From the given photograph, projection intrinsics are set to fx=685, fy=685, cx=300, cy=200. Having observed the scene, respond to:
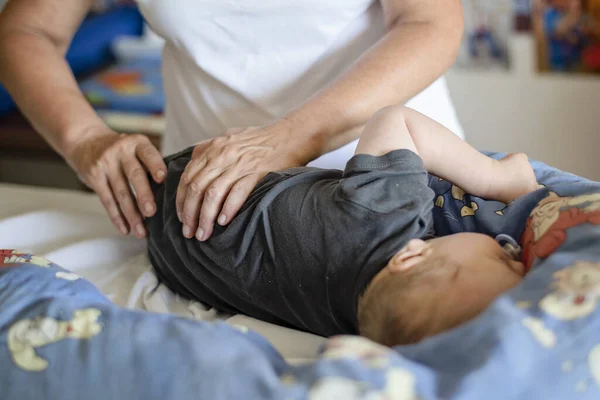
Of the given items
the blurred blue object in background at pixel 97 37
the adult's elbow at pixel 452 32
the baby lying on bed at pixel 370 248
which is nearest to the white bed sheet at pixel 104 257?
the baby lying on bed at pixel 370 248

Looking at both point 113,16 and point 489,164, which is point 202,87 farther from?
point 113,16

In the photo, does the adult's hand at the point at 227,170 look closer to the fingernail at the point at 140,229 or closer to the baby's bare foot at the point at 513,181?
the fingernail at the point at 140,229

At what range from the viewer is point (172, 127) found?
1433 mm

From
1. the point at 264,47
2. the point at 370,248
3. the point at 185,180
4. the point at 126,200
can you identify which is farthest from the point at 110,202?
the point at 370,248

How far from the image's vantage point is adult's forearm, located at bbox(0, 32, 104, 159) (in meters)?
1.19

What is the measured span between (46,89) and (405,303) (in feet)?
2.66

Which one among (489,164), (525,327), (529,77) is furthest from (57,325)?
(529,77)

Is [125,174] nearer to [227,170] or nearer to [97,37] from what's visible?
[227,170]

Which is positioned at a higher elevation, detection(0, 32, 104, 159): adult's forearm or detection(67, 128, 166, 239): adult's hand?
detection(0, 32, 104, 159): adult's forearm

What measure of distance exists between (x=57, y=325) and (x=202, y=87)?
69 cm

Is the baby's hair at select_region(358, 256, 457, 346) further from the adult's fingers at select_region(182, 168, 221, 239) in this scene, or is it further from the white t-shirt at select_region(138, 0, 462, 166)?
Answer: the white t-shirt at select_region(138, 0, 462, 166)

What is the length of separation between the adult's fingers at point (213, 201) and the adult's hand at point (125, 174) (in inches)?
5.5

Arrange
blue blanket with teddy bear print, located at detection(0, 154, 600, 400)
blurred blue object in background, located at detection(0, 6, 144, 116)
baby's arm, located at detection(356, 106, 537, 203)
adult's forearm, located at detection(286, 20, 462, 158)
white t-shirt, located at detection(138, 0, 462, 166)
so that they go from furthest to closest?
blurred blue object in background, located at detection(0, 6, 144, 116) → white t-shirt, located at detection(138, 0, 462, 166) → adult's forearm, located at detection(286, 20, 462, 158) → baby's arm, located at detection(356, 106, 537, 203) → blue blanket with teddy bear print, located at detection(0, 154, 600, 400)

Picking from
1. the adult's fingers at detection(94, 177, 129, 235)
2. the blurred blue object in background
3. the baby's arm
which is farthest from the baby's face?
the blurred blue object in background
